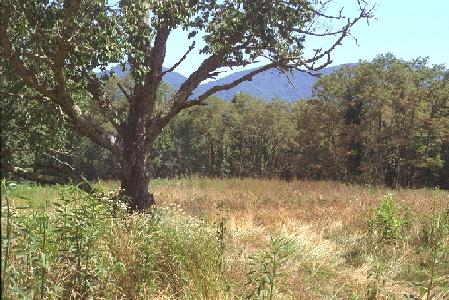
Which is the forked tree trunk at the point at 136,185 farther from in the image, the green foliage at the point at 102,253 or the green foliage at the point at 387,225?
the green foliage at the point at 387,225

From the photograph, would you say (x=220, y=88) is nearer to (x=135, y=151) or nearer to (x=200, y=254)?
(x=135, y=151)

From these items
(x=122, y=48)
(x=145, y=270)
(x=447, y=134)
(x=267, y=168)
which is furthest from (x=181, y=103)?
(x=267, y=168)

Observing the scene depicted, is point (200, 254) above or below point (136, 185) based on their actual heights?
below

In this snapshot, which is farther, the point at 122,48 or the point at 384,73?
the point at 384,73

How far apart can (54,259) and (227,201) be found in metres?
9.87

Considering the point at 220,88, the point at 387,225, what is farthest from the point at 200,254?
the point at 220,88

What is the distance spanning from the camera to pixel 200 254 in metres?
5.04

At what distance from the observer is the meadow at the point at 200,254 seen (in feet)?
12.2

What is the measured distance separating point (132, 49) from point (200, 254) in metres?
3.36

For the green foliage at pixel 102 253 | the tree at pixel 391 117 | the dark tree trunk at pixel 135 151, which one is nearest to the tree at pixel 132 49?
the dark tree trunk at pixel 135 151

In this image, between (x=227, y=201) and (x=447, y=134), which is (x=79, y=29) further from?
(x=447, y=134)

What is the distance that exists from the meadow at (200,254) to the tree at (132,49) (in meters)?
1.96

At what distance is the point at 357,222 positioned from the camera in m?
9.98

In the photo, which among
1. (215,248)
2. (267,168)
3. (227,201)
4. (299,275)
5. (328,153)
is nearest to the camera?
(215,248)
